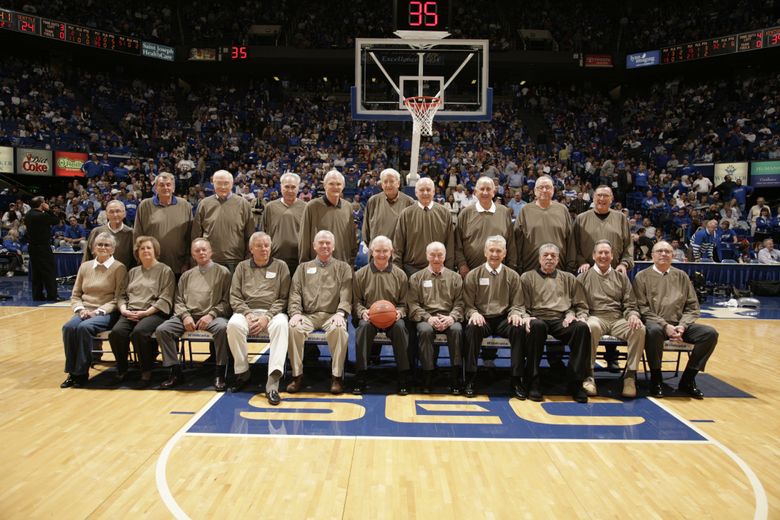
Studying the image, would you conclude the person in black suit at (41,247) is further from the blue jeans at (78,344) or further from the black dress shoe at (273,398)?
the black dress shoe at (273,398)

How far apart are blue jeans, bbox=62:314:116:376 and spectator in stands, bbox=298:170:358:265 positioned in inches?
83.1

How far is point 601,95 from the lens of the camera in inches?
1006

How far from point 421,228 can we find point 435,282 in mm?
629

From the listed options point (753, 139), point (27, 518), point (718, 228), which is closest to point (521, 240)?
point (27, 518)

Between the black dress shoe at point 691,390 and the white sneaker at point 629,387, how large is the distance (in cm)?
55

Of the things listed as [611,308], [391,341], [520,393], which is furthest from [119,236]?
[611,308]

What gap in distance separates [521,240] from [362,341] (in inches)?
82.0

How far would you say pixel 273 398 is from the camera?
4.80 meters

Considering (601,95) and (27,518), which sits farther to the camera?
(601,95)

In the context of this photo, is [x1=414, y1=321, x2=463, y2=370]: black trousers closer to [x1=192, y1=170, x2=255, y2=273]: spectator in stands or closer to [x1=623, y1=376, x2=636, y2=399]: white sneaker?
[x1=623, y1=376, x2=636, y2=399]: white sneaker

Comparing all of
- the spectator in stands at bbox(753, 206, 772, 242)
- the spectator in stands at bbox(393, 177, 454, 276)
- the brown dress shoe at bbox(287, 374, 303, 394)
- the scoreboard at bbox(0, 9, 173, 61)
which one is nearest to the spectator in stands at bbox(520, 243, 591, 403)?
the spectator in stands at bbox(393, 177, 454, 276)

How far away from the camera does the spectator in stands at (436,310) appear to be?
16.7 feet

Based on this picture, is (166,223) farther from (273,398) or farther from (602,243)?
(602,243)

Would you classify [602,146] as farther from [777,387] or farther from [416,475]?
[416,475]
